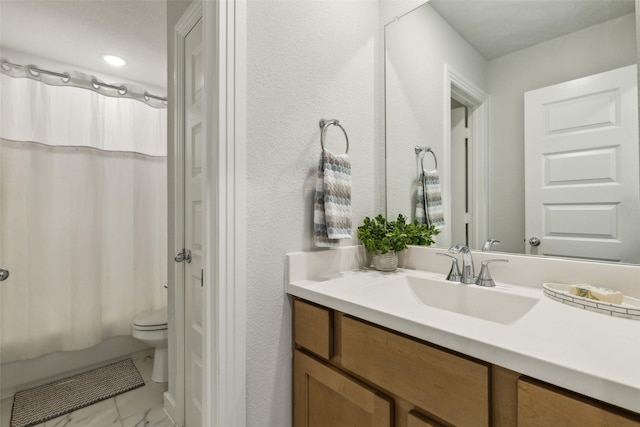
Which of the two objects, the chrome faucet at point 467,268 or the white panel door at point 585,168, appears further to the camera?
the chrome faucet at point 467,268

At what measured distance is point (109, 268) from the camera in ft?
7.15

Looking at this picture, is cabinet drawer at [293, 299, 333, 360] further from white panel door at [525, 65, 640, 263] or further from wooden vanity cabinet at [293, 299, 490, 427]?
white panel door at [525, 65, 640, 263]

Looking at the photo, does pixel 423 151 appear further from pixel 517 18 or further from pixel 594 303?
pixel 594 303

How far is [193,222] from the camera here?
1403mm

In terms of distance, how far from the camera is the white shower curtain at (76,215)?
1.83 meters

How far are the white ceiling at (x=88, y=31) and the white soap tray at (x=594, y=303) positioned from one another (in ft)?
7.31

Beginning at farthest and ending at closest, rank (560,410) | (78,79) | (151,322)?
(78,79) < (151,322) < (560,410)

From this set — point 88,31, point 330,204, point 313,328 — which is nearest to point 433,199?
point 330,204

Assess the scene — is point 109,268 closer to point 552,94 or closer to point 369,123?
point 369,123

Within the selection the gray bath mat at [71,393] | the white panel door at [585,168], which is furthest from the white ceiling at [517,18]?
the gray bath mat at [71,393]

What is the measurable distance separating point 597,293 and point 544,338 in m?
0.32

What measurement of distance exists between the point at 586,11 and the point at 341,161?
2.86 ft

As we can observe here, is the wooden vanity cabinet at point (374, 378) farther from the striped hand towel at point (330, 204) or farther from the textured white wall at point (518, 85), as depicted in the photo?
the textured white wall at point (518, 85)

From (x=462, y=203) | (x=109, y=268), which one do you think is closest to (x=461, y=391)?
(x=462, y=203)
